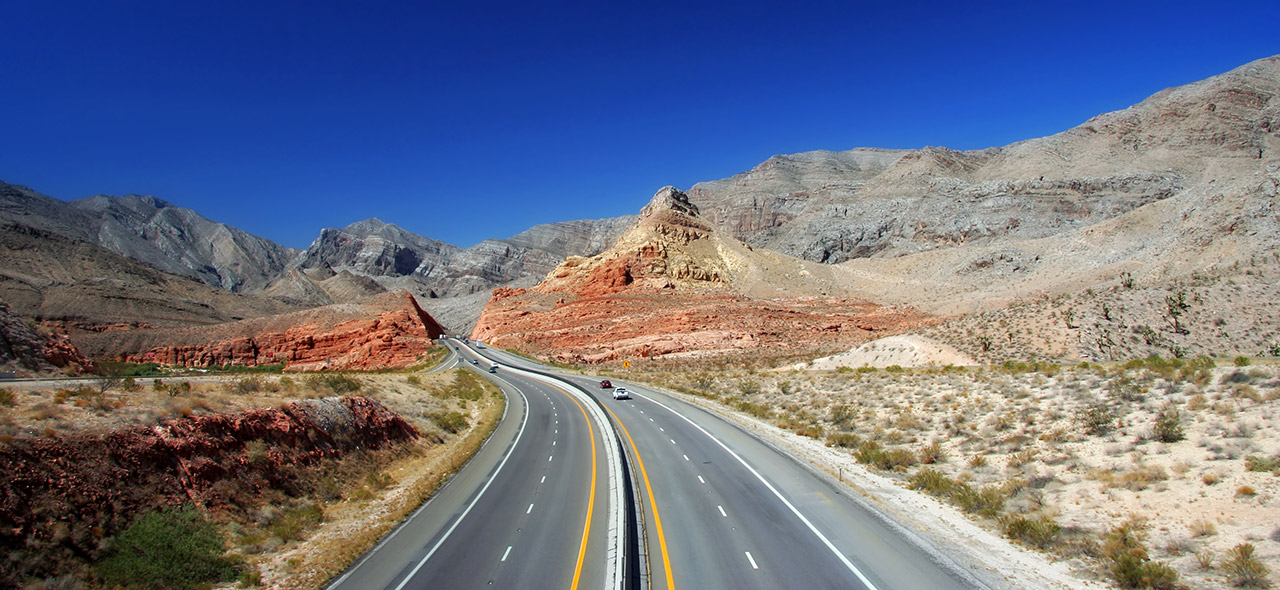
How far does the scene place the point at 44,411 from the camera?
1142cm

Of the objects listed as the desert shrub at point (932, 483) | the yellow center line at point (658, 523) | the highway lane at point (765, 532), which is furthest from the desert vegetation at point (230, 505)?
the desert shrub at point (932, 483)

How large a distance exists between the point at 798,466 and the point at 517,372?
43.2 meters

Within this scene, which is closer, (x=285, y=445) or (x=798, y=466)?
(x=285, y=445)

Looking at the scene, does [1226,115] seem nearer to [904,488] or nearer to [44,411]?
[904,488]

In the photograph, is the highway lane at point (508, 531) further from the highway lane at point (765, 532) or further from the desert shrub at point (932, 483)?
the desert shrub at point (932, 483)

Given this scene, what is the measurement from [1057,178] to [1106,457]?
128 m

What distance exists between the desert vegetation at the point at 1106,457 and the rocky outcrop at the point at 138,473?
16.7 meters

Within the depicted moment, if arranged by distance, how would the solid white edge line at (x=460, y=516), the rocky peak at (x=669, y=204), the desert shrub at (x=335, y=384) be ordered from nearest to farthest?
the solid white edge line at (x=460, y=516), the desert shrub at (x=335, y=384), the rocky peak at (x=669, y=204)

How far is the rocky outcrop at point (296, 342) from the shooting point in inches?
2495

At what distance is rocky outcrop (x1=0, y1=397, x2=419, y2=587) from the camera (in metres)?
9.16

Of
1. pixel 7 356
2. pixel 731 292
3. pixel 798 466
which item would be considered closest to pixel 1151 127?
pixel 731 292

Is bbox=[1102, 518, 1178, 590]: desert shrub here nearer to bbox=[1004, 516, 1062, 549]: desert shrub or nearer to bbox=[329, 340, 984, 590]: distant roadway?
bbox=[1004, 516, 1062, 549]: desert shrub

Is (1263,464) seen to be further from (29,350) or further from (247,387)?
(29,350)

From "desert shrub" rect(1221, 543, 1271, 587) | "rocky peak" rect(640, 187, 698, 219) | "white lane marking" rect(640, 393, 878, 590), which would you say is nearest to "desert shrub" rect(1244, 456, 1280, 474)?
"desert shrub" rect(1221, 543, 1271, 587)
